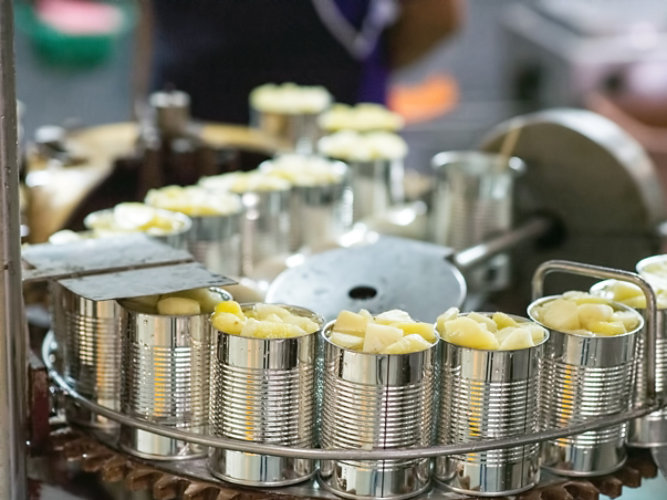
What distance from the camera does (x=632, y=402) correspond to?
161 cm

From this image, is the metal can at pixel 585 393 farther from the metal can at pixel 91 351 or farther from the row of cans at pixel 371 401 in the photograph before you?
the metal can at pixel 91 351

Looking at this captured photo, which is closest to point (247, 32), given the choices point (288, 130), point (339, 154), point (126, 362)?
point (288, 130)

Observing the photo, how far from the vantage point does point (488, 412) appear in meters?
1.45

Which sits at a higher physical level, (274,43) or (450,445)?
(274,43)

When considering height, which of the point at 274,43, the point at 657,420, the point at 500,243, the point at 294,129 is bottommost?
the point at 657,420

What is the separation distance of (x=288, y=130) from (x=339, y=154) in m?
0.48

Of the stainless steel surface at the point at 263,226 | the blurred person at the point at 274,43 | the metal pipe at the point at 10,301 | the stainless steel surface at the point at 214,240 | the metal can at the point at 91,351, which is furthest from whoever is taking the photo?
the blurred person at the point at 274,43

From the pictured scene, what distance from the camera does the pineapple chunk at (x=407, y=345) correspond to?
1.41 metres

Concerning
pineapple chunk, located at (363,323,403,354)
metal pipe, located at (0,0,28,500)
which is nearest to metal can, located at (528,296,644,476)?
pineapple chunk, located at (363,323,403,354)

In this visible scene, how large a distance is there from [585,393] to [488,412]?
0.15 metres

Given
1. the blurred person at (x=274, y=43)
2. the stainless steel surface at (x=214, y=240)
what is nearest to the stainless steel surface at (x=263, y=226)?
the stainless steel surface at (x=214, y=240)

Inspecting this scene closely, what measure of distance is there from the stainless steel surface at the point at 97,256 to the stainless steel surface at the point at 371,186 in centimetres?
71

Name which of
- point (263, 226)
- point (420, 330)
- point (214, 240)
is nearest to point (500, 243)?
point (263, 226)

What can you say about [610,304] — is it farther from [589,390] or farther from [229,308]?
[229,308]
